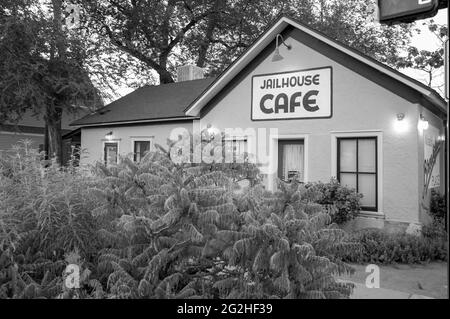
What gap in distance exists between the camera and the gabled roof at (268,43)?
29.1ft

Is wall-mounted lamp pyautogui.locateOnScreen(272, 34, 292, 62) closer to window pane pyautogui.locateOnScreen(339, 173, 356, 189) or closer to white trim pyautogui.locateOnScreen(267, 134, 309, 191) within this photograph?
white trim pyautogui.locateOnScreen(267, 134, 309, 191)

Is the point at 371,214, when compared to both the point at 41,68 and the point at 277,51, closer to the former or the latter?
the point at 277,51

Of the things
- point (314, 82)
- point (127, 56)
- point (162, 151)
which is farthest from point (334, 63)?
point (127, 56)

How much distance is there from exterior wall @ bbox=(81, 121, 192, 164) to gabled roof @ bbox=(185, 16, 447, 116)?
1.71 metres

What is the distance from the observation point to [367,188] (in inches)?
382

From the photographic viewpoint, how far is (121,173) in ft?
13.6

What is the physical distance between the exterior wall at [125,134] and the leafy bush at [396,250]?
767 centimetres

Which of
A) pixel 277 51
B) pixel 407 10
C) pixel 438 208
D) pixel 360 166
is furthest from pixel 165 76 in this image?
pixel 407 10

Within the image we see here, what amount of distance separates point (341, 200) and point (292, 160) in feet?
7.49

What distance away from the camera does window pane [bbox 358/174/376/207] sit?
31.6 feet

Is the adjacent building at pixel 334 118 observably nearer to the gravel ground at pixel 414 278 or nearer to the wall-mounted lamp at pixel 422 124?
the wall-mounted lamp at pixel 422 124
